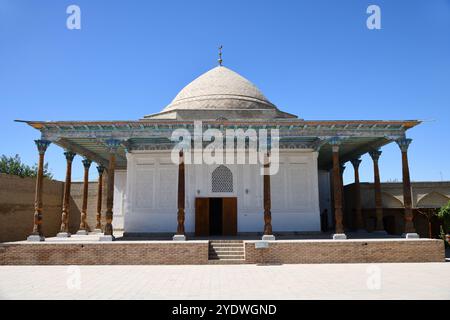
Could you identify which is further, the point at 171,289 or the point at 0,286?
the point at 0,286

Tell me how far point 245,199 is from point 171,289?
8225 millimetres

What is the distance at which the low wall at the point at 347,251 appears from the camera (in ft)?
37.7

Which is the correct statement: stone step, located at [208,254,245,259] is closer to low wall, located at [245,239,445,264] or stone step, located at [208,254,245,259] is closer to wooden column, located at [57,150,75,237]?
low wall, located at [245,239,445,264]

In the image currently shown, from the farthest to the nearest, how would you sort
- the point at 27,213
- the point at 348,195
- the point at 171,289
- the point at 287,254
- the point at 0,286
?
the point at 348,195 → the point at 27,213 → the point at 287,254 → the point at 0,286 → the point at 171,289

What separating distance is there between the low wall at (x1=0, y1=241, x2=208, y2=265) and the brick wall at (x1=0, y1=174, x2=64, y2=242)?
6.62 metres

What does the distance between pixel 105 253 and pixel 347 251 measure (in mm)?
7768

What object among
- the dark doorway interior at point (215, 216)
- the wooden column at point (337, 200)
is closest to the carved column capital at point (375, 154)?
the wooden column at point (337, 200)

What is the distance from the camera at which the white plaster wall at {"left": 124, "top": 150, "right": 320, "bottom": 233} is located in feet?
49.9

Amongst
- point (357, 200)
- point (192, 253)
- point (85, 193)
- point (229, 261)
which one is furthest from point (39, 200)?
point (357, 200)

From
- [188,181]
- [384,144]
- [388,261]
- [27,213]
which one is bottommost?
[388,261]

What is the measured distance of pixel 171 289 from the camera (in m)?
7.50

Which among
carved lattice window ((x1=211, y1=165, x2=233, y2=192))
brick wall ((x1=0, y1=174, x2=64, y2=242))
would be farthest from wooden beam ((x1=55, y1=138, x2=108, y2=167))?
carved lattice window ((x1=211, y1=165, x2=233, y2=192))

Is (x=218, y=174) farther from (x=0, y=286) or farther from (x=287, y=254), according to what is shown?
(x=0, y=286)
